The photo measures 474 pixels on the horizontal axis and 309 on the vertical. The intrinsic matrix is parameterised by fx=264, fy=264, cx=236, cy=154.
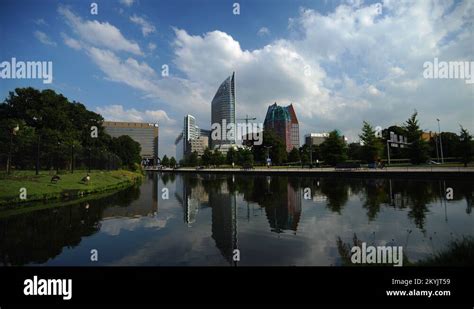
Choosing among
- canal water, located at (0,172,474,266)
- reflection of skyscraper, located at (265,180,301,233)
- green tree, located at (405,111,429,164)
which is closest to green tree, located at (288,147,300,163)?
green tree, located at (405,111,429,164)

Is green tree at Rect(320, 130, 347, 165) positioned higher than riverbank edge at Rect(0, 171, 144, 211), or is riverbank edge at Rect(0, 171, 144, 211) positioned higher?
green tree at Rect(320, 130, 347, 165)

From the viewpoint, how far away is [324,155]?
63.8 m

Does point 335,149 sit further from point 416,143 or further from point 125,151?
point 125,151

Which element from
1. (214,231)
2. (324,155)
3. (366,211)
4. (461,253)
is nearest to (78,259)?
(214,231)

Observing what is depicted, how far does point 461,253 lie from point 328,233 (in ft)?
16.8

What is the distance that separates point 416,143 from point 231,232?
174 feet

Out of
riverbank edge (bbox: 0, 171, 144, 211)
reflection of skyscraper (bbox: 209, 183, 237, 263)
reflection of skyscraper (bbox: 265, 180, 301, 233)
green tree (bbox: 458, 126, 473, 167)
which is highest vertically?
green tree (bbox: 458, 126, 473, 167)

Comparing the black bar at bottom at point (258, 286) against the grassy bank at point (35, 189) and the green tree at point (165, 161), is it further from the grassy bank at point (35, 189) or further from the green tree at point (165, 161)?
the green tree at point (165, 161)

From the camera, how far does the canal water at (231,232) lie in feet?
28.3

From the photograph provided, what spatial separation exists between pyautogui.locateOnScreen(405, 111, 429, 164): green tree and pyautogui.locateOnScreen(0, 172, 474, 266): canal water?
37.9m

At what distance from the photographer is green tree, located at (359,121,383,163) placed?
53812 millimetres

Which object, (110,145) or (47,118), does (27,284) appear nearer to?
(47,118)

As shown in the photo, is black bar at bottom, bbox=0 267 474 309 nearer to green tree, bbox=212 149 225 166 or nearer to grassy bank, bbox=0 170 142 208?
grassy bank, bbox=0 170 142 208

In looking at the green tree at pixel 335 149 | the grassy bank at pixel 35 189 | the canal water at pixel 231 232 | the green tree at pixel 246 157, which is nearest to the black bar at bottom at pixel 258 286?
the canal water at pixel 231 232
